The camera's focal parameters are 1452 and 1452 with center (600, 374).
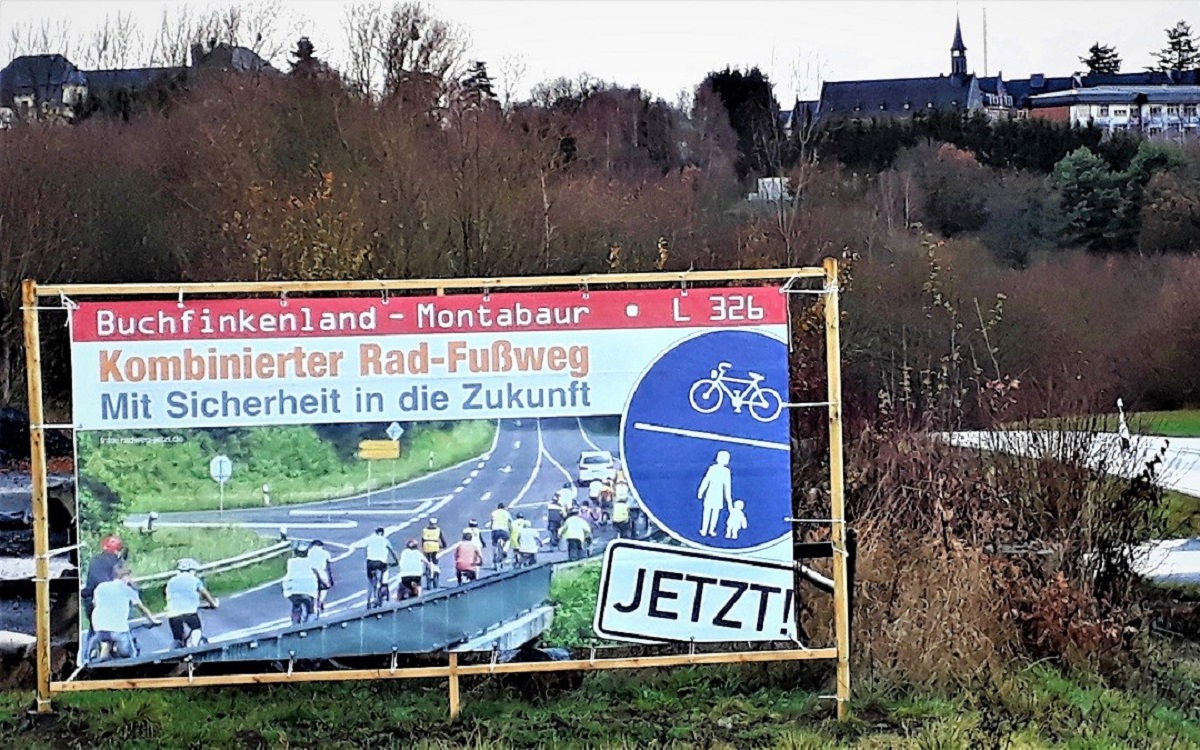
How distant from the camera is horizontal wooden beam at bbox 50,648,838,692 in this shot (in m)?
6.62

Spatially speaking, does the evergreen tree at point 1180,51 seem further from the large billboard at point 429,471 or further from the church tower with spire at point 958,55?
the large billboard at point 429,471

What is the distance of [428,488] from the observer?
6.73 meters

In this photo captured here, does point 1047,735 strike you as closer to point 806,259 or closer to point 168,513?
→ point 168,513

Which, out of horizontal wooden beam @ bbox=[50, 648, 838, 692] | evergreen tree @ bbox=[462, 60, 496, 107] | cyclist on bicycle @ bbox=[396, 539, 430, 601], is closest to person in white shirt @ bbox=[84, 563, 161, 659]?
horizontal wooden beam @ bbox=[50, 648, 838, 692]

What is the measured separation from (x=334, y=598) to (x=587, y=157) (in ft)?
96.7

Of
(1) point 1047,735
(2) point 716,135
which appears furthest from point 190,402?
(2) point 716,135

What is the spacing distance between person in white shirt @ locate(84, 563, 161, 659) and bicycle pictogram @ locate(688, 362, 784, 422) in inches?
107

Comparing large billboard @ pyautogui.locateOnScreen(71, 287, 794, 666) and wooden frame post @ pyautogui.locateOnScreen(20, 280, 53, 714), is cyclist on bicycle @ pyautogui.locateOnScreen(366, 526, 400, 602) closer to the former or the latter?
large billboard @ pyautogui.locateOnScreen(71, 287, 794, 666)

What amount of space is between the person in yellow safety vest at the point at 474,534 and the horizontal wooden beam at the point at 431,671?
0.58 m

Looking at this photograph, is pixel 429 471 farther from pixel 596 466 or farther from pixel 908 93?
pixel 908 93

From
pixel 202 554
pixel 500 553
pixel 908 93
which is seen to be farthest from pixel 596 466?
pixel 908 93

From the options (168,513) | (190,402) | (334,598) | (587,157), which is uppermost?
(587,157)

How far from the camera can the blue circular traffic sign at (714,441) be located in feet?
22.4

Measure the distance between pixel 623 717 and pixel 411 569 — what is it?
1266 mm
